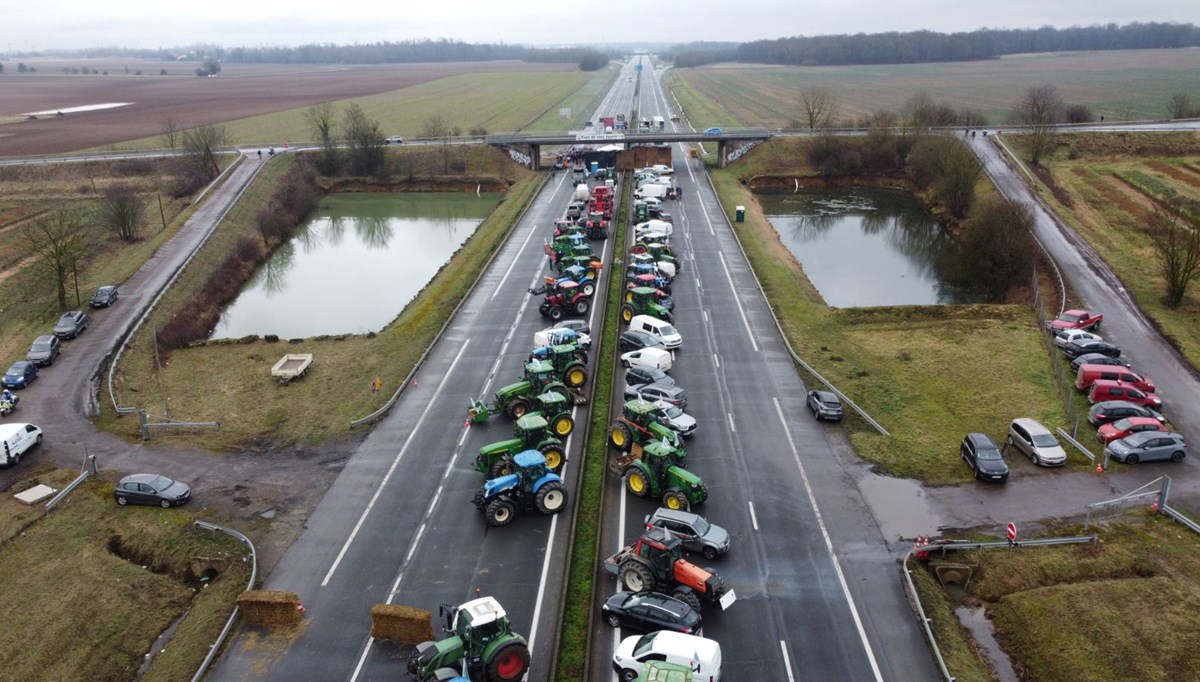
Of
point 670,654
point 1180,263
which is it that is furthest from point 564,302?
point 1180,263

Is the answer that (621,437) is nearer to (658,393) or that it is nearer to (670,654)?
(658,393)

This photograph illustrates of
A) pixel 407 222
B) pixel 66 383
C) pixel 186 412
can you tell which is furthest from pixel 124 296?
pixel 407 222

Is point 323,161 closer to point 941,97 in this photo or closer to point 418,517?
point 418,517

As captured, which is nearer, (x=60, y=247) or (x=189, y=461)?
(x=189, y=461)

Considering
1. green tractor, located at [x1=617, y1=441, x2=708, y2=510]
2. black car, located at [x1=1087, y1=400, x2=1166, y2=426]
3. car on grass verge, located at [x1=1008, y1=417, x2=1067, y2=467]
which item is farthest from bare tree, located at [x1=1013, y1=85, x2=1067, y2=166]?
green tractor, located at [x1=617, y1=441, x2=708, y2=510]

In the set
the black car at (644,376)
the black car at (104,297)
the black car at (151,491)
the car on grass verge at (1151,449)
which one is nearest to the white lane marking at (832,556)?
the black car at (644,376)

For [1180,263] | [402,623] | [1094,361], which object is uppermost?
[1180,263]
